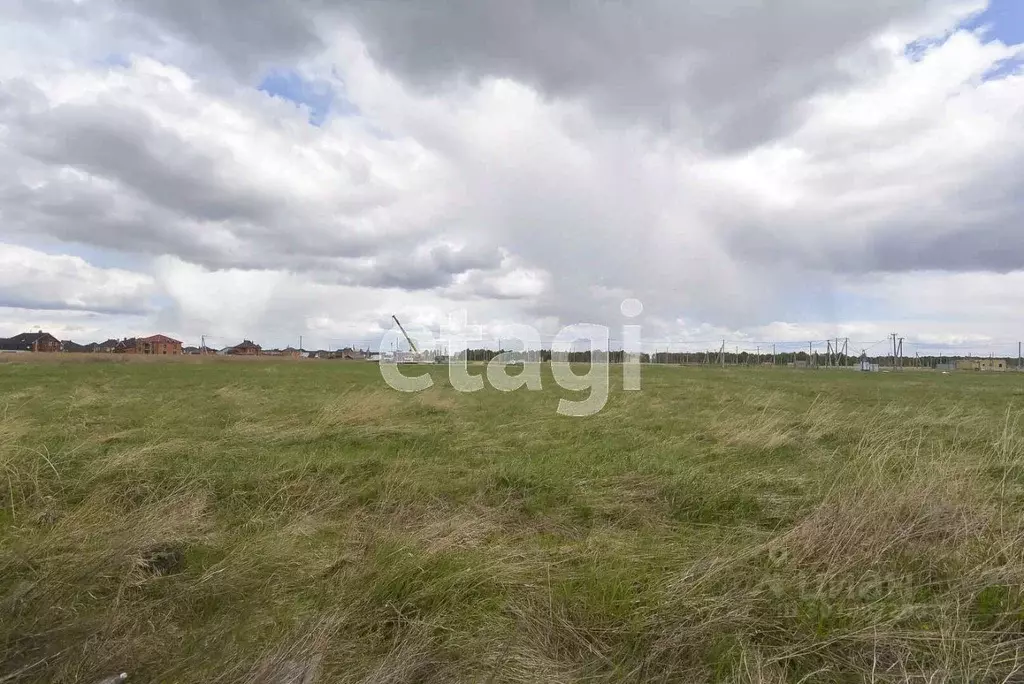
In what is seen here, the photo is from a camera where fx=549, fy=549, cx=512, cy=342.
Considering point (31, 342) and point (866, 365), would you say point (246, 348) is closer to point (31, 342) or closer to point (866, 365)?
point (31, 342)

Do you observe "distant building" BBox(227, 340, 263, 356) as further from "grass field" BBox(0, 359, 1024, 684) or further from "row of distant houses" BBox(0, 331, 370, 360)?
"grass field" BBox(0, 359, 1024, 684)

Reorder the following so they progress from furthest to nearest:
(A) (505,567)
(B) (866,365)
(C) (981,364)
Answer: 1. (C) (981,364)
2. (B) (866,365)
3. (A) (505,567)

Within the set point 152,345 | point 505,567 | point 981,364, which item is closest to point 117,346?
point 152,345

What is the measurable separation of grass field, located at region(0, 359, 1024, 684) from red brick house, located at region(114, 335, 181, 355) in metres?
94.0

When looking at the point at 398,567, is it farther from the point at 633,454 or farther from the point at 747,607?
the point at 633,454

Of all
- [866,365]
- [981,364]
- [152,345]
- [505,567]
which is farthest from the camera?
[152,345]

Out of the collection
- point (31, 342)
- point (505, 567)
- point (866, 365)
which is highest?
point (31, 342)

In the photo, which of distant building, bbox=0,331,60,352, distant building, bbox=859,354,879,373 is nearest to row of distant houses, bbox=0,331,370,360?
distant building, bbox=0,331,60,352

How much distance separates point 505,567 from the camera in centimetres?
362

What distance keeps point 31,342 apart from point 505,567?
12033cm

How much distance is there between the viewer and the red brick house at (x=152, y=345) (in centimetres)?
8644

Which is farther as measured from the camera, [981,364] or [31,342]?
[31,342]

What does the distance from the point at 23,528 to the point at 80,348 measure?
10887 centimetres

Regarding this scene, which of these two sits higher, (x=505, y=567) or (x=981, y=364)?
(x=981, y=364)
